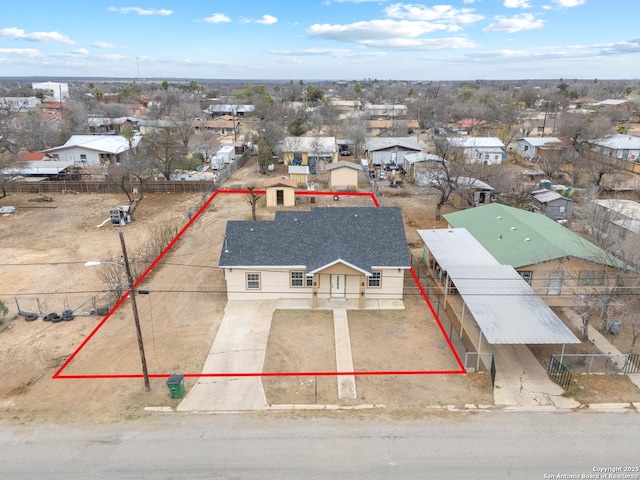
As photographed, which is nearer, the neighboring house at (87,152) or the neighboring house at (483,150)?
the neighboring house at (87,152)

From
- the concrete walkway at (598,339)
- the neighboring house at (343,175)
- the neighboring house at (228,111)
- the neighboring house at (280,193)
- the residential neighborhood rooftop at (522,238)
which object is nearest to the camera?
the concrete walkway at (598,339)

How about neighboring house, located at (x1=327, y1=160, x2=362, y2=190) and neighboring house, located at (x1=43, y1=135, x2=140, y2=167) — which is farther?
neighboring house, located at (x1=43, y1=135, x2=140, y2=167)

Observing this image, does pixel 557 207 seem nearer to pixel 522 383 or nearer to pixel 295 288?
pixel 522 383

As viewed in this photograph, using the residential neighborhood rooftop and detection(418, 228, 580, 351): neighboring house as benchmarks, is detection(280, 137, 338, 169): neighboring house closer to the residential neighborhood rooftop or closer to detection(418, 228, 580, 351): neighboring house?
the residential neighborhood rooftop

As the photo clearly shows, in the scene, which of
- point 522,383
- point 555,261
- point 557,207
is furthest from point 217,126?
point 522,383

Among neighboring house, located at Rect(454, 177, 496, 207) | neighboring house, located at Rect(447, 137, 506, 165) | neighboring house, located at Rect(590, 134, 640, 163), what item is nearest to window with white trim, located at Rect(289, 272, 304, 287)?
neighboring house, located at Rect(454, 177, 496, 207)

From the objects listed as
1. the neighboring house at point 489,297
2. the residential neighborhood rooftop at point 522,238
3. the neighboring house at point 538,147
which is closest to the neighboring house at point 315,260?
the neighboring house at point 489,297

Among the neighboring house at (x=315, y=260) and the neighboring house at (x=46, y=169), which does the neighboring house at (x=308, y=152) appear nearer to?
the neighboring house at (x=46, y=169)
